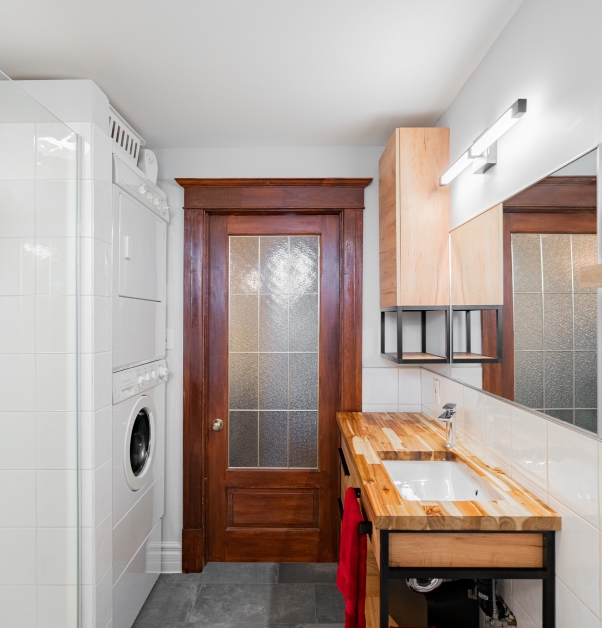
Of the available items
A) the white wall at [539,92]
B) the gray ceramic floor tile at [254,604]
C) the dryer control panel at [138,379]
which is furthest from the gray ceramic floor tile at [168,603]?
the white wall at [539,92]

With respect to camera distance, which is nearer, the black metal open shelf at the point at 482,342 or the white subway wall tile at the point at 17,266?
the white subway wall tile at the point at 17,266

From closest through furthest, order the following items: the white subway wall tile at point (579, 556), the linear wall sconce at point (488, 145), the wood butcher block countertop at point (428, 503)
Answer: the white subway wall tile at point (579, 556) < the wood butcher block countertop at point (428, 503) < the linear wall sconce at point (488, 145)

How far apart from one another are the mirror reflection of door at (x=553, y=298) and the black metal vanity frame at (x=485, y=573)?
0.41m

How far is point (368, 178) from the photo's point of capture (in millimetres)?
2588

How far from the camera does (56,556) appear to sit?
158 cm

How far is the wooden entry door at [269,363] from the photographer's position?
2.71 metres

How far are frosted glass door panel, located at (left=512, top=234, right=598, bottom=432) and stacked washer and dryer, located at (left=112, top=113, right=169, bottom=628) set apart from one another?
5.20 ft

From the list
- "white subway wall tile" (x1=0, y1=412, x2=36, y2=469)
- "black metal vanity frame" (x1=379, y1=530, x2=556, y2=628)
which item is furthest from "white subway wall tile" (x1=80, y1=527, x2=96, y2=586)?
"black metal vanity frame" (x1=379, y1=530, x2=556, y2=628)

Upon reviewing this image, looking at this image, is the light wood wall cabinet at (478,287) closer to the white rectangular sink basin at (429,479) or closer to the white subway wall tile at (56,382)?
the white rectangular sink basin at (429,479)

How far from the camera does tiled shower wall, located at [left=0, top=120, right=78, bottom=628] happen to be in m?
1.32

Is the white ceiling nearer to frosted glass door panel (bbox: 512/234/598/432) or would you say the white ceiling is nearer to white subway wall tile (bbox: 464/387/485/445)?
frosted glass door panel (bbox: 512/234/598/432)

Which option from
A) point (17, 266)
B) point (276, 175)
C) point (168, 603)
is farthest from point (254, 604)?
point (276, 175)

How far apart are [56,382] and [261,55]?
1444 mm

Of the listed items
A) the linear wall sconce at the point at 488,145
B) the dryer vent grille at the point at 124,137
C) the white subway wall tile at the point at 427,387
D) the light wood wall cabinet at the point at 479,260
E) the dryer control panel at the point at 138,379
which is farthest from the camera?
the white subway wall tile at the point at 427,387
